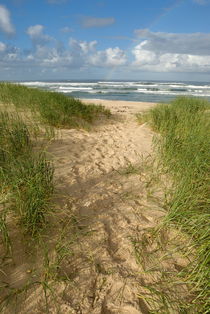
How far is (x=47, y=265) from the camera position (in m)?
1.39

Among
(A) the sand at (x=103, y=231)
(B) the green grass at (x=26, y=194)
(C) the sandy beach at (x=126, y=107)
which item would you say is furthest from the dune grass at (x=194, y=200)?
(C) the sandy beach at (x=126, y=107)

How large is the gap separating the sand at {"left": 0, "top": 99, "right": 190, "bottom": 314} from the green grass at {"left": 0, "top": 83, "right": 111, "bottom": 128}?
5.04 feet

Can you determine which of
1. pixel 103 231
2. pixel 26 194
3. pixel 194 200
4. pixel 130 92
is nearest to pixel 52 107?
pixel 26 194

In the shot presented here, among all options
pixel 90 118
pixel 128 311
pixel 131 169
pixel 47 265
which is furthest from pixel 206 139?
pixel 90 118

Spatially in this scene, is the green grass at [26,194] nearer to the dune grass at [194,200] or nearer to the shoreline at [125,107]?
the dune grass at [194,200]

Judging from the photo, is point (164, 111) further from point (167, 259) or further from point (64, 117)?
point (167, 259)

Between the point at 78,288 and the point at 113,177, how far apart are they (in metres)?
1.65

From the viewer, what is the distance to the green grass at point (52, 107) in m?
4.97

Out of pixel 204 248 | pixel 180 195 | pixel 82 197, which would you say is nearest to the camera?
pixel 204 248

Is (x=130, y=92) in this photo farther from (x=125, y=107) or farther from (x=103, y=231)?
(x=103, y=231)

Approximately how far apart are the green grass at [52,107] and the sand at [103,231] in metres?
1.54

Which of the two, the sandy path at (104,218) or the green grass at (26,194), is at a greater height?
the green grass at (26,194)

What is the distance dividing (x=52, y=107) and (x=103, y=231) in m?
4.20

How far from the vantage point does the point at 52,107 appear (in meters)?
5.23
